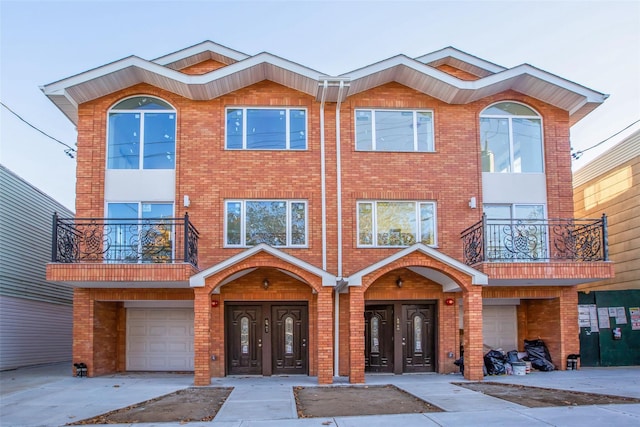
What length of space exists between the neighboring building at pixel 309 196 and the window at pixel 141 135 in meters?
0.04

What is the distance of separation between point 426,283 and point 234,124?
20.3ft

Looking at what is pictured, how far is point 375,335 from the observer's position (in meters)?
15.2

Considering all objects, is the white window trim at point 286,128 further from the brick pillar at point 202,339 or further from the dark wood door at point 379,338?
the dark wood door at point 379,338

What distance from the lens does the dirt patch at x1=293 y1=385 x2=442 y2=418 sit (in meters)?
9.65

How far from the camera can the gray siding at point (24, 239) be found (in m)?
16.2

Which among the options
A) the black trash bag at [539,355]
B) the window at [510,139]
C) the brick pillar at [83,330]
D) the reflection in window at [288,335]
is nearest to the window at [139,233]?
the brick pillar at [83,330]

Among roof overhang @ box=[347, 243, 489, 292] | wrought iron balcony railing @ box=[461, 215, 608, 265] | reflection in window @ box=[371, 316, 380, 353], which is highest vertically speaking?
wrought iron balcony railing @ box=[461, 215, 608, 265]

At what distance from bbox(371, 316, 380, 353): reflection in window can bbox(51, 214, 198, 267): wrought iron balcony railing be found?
4.66 m

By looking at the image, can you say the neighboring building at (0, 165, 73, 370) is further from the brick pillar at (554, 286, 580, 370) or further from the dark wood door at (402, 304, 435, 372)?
the brick pillar at (554, 286, 580, 370)

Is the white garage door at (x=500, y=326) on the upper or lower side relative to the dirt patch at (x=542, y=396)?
upper

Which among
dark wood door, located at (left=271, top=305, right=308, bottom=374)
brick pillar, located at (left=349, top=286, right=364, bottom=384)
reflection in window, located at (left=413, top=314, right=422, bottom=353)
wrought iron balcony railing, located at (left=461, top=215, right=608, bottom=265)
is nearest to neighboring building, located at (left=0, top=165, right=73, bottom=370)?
dark wood door, located at (left=271, top=305, right=308, bottom=374)

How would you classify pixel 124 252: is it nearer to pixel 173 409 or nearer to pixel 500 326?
pixel 173 409

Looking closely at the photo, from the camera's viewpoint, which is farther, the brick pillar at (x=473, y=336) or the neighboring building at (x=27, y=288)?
the neighboring building at (x=27, y=288)

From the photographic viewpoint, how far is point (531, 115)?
15781mm
